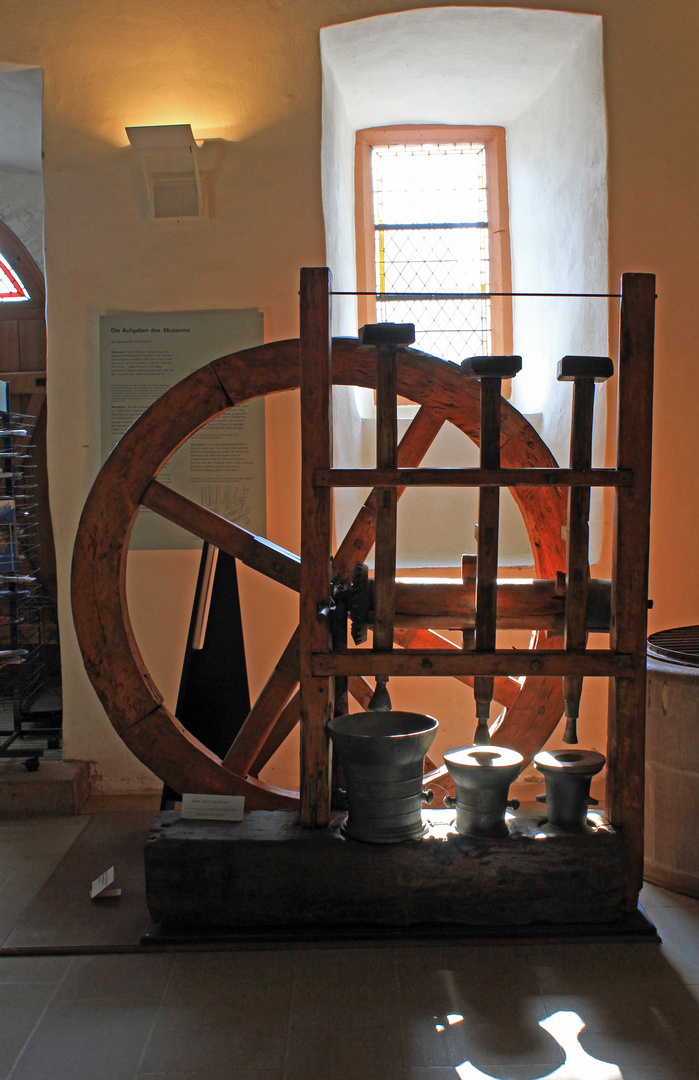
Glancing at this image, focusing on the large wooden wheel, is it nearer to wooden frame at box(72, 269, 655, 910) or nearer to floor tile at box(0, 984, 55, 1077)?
wooden frame at box(72, 269, 655, 910)

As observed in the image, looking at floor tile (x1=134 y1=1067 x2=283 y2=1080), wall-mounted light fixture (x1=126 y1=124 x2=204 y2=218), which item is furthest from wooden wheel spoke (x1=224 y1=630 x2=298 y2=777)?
wall-mounted light fixture (x1=126 y1=124 x2=204 y2=218)

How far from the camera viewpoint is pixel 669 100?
318 centimetres

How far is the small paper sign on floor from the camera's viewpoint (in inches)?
92.0

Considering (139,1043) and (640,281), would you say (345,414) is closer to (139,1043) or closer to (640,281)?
(640,281)

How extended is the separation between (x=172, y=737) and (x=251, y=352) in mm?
1127

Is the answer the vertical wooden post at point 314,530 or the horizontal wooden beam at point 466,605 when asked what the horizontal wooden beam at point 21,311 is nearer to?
the vertical wooden post at point 314,530

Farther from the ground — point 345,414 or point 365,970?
point 345,414

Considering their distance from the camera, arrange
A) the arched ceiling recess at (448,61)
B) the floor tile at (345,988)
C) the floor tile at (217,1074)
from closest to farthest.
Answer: the floor tile at (217,1074), the floor tile at (345,988), the arched ceiling recess at (448,61)

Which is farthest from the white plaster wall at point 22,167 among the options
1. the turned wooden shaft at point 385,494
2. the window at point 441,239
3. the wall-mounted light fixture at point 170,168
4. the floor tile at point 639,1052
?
the floor tile at point 639,1052

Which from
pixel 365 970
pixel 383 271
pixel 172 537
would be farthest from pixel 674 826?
pixel 383 271

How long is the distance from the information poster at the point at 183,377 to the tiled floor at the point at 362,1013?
173 centimetres

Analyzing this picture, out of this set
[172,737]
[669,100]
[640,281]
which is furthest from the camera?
[669,100]

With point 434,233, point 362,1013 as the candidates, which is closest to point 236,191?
point 434,233

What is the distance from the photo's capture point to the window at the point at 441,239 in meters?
4.09
